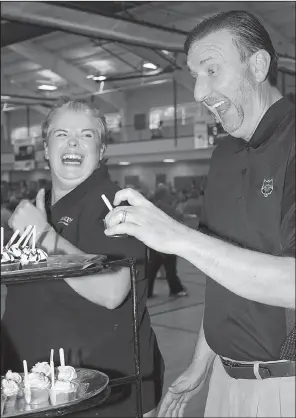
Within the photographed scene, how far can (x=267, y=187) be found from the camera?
1.46 metres

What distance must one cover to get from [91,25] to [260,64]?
23.7ft

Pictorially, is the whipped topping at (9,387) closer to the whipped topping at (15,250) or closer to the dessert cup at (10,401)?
the dessert cup at (10,401)

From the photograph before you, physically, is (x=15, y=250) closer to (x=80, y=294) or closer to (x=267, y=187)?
(x=80, y=294)

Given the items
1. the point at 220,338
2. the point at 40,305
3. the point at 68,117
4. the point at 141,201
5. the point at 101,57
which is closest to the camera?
the point at 141,201

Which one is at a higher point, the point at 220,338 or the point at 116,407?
the point at 220,338

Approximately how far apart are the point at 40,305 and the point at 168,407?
1.74 ft

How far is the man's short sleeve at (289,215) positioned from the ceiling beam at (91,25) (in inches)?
250

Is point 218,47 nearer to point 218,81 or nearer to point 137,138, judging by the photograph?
point 218,81

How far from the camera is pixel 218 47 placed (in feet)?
4.87

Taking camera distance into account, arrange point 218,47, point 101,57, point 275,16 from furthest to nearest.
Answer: point 101,57 < point 275,16 < point 218,47

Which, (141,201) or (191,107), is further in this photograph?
(191,107)

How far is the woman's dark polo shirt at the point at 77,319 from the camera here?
5.90 feet

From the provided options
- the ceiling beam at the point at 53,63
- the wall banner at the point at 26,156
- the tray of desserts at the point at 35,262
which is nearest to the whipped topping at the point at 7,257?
the tray of desserts at the point at 35,262

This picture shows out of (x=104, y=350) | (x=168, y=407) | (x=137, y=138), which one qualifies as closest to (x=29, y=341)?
(x=104, y=350)
